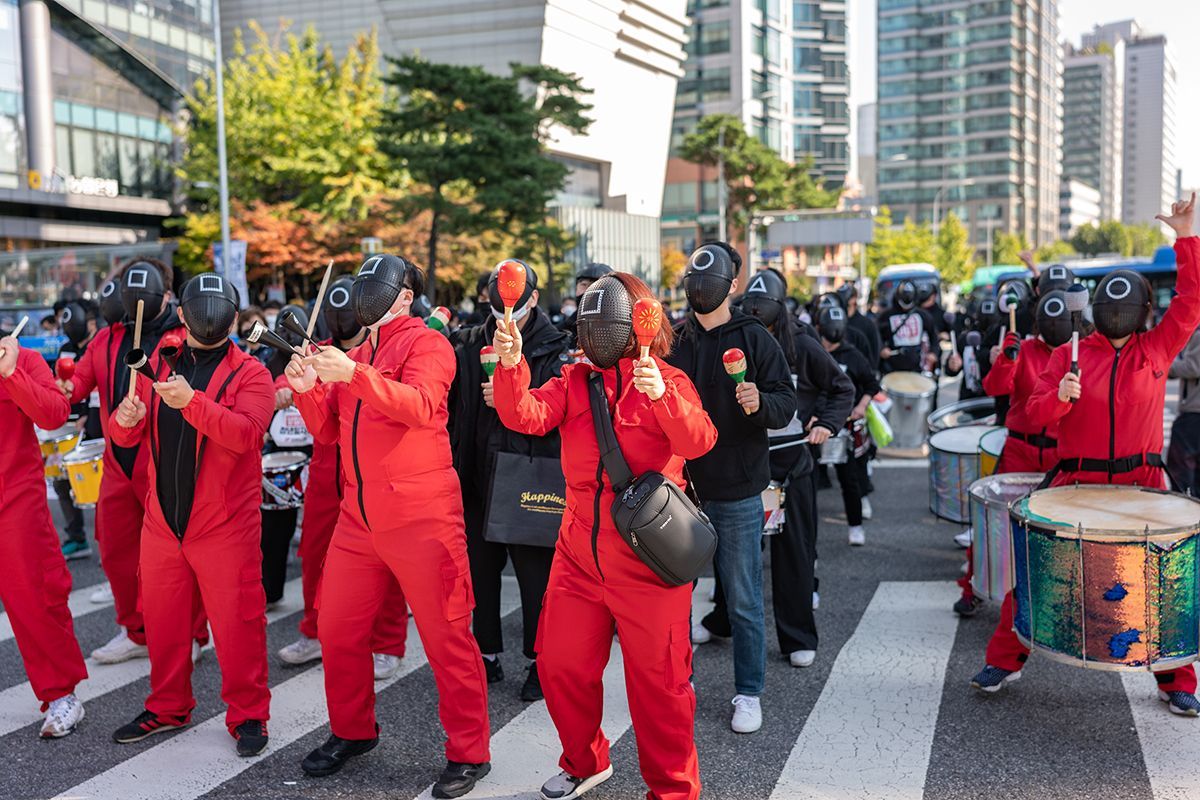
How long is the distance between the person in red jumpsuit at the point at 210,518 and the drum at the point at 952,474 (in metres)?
4.69

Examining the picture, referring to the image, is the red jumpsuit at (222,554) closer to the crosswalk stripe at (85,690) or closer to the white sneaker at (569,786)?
the crosswalk stripe at (85,690)

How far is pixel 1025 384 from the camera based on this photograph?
21.7ft

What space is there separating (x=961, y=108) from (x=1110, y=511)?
13993 cm

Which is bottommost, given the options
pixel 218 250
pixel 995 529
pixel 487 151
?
pixel 995 529

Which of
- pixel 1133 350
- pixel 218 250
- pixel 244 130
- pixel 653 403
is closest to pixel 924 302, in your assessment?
pixel 1133 350

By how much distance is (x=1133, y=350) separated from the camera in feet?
16.6

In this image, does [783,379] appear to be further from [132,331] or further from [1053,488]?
[132,331]

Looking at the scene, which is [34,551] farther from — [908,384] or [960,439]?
[908,384]

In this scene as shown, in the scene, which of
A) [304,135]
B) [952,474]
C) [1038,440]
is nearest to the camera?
[1038,440]

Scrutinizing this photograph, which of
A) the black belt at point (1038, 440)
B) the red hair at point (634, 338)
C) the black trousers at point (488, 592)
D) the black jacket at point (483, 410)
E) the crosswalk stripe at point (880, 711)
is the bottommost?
the crosswalk stripe at point (880, 711)

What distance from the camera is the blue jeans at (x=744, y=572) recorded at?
4.96 m

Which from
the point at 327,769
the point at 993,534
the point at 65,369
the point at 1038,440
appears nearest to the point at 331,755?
the point at 327,769

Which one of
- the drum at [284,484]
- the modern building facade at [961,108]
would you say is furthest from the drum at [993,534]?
the modern building facade at [961,108]

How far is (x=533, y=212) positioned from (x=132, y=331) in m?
24.3
